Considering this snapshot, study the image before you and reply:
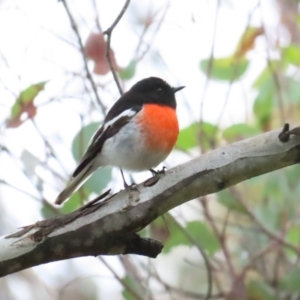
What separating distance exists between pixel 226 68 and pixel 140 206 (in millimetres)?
996

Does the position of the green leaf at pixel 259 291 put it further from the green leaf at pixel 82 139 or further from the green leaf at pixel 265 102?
the green leaf at pixel 82 139

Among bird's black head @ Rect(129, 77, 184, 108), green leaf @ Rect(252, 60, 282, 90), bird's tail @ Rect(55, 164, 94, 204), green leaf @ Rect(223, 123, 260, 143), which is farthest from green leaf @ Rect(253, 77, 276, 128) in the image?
bird's tail @ Rect(55, 164, 94, 204)

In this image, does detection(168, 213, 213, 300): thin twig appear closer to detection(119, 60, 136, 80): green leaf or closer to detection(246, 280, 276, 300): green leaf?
detection(246, 280, 276, 300): green leaf

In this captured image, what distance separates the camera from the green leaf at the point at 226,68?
205 cm

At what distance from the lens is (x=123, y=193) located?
1301 mm

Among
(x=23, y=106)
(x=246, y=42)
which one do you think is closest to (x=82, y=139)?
(x=23, y=106)

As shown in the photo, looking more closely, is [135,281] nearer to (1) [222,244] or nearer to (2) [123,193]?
(1) [222,244]

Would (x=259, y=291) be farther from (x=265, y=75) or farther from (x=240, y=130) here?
(x=265, y=75)

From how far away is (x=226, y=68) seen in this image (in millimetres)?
2117

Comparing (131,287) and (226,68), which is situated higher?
(226,68)

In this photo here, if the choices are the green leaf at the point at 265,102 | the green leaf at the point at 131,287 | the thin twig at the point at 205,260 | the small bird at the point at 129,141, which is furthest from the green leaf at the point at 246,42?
the green leaf at the point at 131,287

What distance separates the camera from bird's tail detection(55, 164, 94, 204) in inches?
70.6

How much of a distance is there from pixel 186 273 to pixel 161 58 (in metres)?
1.64

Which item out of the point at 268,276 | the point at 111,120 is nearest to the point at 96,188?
the point at 111,120
